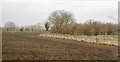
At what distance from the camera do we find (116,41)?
2917cm

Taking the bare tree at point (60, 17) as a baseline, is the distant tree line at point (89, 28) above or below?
below

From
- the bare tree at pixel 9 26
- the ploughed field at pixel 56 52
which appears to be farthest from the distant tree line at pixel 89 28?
the bare tree at pixel 9 26

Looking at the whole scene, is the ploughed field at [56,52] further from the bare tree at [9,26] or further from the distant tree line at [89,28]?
the bare tree at [9,26]

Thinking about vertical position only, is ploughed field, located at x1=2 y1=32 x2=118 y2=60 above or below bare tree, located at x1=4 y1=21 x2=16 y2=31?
below

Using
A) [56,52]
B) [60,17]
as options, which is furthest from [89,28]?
[56,52]

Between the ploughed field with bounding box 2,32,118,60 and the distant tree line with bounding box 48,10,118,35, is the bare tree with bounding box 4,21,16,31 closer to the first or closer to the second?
the distant tree line with bounding box 48,10,118,35

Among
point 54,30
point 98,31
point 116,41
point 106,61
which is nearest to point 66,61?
point 106,61

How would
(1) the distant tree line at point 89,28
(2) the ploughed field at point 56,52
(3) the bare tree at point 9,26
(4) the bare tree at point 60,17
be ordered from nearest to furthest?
Result: (2) the ploughed field at point 56,52, (1) the distant tree line at point 89,28, (4) the bare tree at point 60,17, (3) the bare tree at point 9,26

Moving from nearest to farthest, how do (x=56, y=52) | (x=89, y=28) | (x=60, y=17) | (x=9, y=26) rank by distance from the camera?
1. (x=56, y=52)
2. (x=89, y=28)
3. (x=60, y=17)
4. (x=9, y=26)

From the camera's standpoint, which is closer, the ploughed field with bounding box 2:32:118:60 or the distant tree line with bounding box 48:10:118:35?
the ploughed field with bounding box 2:32:118:60

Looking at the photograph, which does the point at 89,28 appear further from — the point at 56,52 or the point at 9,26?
the point at 9,26

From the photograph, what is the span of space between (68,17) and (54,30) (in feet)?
34.0

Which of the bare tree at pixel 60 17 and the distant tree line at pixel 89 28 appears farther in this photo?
the bare tree at pixel 60 17

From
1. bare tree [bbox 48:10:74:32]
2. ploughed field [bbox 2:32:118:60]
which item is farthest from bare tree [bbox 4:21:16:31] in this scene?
ploughed field [bbox 2:32:118:60]
